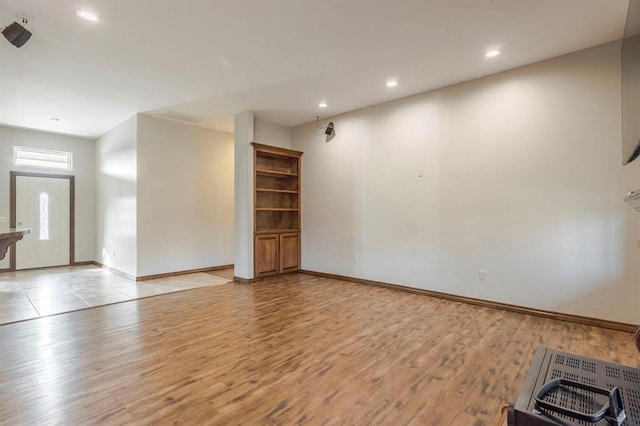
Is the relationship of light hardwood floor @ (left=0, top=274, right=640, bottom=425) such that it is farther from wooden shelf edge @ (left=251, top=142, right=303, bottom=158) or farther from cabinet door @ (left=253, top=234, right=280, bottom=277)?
wooden shelf edge @ (left=251, top=142, right=303, bottom=158)

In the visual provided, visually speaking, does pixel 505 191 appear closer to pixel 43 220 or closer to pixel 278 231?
pixel 278 231

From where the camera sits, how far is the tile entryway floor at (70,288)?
4105 millimetres

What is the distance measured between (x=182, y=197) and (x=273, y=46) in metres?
4.04

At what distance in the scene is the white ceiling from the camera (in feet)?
9.17

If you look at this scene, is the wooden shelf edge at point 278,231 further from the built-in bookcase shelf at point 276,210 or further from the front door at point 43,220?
the front door at point 43,220

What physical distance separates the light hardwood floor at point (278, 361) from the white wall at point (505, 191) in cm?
52

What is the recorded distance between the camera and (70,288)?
5.17 m

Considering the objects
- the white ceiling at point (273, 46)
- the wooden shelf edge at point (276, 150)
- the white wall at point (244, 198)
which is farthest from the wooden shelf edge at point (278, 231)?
the white ceiling at point (273, 46)

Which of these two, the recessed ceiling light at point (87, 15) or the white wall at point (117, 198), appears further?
the white wall at point (117, 198)

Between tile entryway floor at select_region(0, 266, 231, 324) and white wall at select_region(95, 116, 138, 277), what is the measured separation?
46 centimetres

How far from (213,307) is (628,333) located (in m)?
4.62

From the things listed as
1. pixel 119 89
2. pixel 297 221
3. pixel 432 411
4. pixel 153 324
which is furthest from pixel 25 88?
pixel 432 411

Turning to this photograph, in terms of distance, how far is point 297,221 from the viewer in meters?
6.58

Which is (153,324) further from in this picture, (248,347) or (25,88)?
(25,88)
